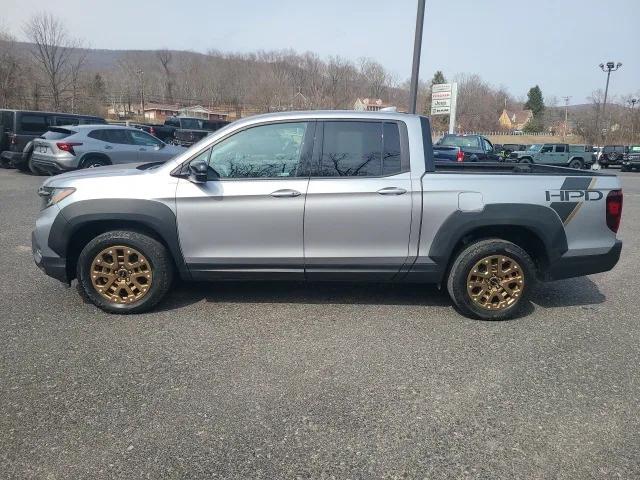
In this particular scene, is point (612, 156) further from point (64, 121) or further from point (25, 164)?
point (25, 164)

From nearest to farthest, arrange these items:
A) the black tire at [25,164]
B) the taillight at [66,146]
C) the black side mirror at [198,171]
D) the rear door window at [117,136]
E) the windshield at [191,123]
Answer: the black side mirror at [198,171] < the taillight at [66,146] < the rear door window at [117,136] < the black tire at [25,164] < the windshield at [191,123]

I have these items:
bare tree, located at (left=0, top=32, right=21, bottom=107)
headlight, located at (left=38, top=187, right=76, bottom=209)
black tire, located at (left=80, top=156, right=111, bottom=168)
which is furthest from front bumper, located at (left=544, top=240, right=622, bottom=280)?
bare tree, located at (left=0, top=32, right=21, bottom=107)

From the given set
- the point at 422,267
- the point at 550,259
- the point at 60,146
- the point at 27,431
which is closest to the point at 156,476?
the point at 27,431

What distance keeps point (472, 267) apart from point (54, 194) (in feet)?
12.1

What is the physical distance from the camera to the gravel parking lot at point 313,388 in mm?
2447

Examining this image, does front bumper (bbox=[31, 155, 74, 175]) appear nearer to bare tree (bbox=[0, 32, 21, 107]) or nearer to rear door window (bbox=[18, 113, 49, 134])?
rear door window (bbox=[18, 113, 49, 134])

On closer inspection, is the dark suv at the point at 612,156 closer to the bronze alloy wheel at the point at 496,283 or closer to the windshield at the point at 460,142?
the windshield at the point at 460,142

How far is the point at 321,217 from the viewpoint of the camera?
4.01 metres

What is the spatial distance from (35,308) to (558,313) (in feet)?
15.7

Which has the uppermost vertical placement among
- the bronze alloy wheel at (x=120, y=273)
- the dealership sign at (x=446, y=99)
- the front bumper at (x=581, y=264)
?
the dealership sign at (x=446, y=99)

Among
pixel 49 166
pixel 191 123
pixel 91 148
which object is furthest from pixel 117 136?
pixel 191 123

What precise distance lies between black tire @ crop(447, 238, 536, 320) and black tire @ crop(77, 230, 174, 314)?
2511mm

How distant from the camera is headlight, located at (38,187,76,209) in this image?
4.08m

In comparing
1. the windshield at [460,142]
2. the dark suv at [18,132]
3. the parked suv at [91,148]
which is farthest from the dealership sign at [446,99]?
the dark suv at [18,132]
